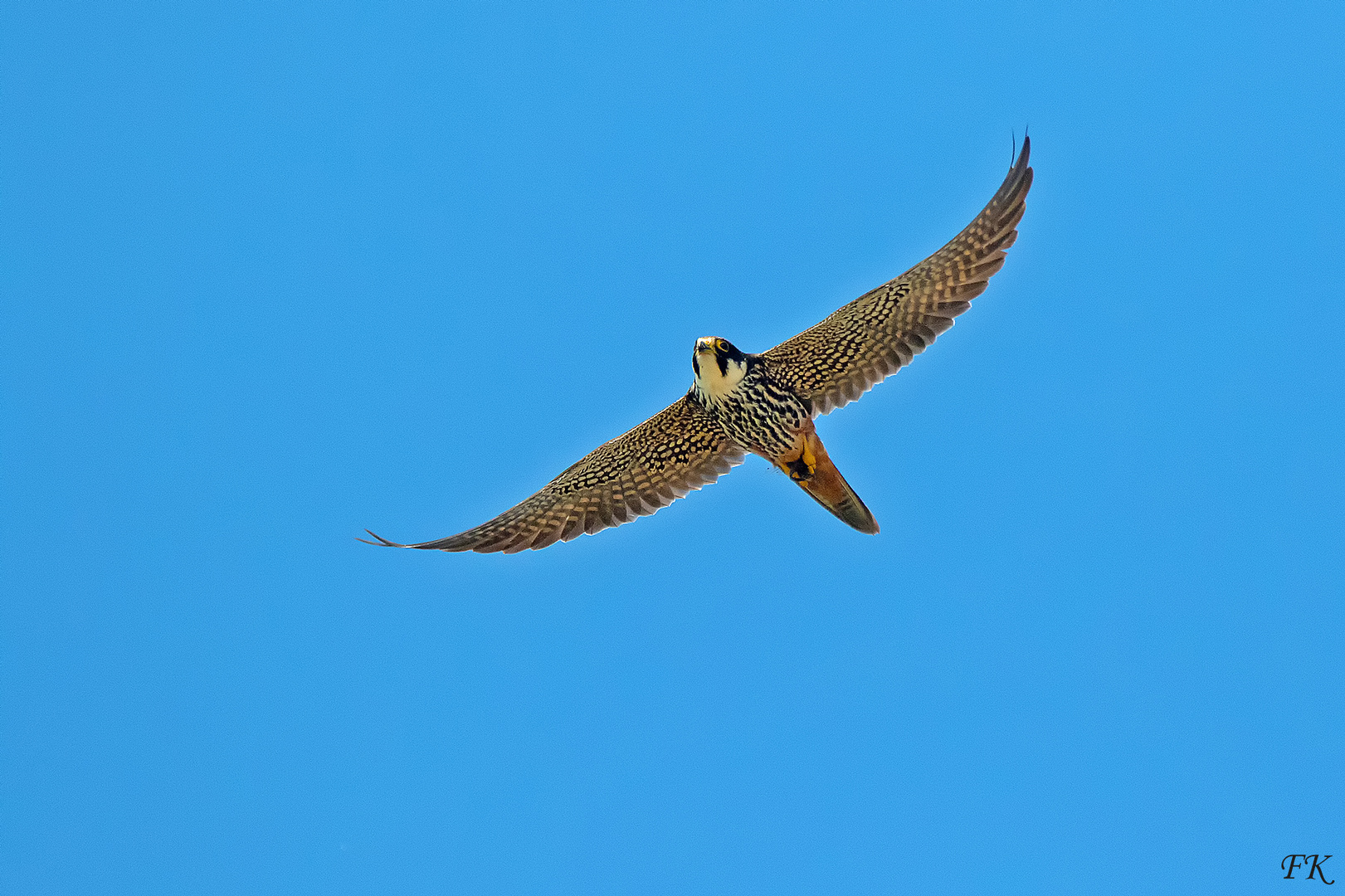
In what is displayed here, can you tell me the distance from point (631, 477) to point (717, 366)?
1362mm

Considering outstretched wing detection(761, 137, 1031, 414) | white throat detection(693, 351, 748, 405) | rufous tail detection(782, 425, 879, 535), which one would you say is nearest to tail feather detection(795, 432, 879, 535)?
rufous tail detection(782, 425, 879, 535)

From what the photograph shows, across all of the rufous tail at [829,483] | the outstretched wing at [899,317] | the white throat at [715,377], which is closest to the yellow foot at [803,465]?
the rufous tail at [829,483]

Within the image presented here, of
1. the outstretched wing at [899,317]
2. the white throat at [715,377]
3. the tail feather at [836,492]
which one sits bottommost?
the tail feather at [836,492]

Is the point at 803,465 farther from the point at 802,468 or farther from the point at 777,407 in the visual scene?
the point at 777,407

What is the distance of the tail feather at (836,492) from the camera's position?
32.0ft

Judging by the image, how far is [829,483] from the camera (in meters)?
9.85

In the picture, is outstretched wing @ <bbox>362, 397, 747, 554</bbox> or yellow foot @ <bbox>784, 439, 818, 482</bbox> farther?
outstretched wing @ <bbox>362, 397, 747, 554</bbox>

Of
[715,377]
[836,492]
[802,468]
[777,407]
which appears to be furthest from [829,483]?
[715,377]

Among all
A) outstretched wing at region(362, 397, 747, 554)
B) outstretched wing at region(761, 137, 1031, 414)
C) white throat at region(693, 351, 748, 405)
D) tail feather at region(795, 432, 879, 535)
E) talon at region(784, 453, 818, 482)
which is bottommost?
tail feather at region(795, 432, 879, 535)

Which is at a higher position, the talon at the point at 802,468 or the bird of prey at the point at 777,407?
the bird of prey at the point at 777,407

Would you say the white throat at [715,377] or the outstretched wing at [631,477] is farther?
the outstretched wing at [631,477]

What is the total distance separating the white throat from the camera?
31.8 feet

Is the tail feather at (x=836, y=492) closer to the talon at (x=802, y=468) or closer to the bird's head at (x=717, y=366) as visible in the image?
the talon at (x=802, y=468)

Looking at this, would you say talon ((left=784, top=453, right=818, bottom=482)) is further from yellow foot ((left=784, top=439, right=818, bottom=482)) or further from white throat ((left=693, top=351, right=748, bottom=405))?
white throat ((left=693, top=351, right=748, bottom=405))
